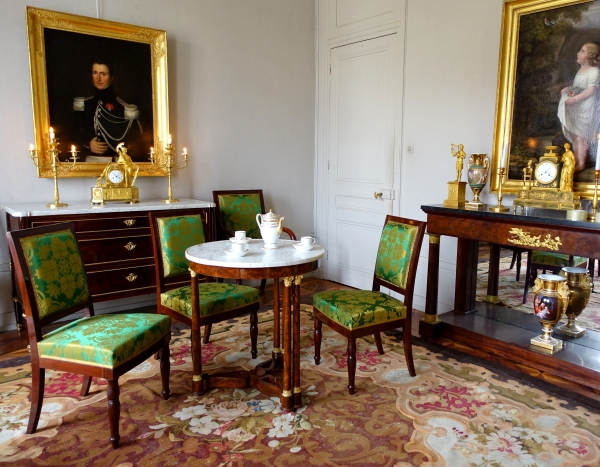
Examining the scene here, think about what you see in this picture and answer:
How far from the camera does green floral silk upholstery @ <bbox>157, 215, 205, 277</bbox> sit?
2871 mm

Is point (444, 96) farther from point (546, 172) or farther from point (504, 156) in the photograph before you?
point (546, 172)

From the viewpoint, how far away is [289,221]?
197 inches

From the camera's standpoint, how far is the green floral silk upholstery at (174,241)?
2.87 m

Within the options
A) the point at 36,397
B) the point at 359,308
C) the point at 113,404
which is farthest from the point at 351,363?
the point at 36,397

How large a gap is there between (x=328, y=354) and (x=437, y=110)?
2.14 meters

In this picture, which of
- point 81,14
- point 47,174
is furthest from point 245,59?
point 47,174

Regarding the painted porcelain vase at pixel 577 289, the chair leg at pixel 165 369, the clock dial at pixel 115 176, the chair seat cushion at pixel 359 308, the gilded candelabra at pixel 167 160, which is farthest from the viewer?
the gilded candelabra at pixel 167 160

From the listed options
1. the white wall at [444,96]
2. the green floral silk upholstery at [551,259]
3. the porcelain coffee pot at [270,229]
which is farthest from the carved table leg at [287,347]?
the white wall at [444,96]

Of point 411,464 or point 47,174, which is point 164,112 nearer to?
point 47,174

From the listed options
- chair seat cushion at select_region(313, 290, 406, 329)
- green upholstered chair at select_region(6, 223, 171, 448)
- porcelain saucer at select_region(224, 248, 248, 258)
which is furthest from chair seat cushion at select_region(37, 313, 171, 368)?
chair seat cushion at select_region(313, 290, 406, 329)

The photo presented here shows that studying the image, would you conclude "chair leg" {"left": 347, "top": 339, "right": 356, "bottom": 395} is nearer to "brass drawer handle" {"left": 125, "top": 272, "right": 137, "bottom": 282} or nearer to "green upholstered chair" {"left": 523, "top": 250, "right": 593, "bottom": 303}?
"green upholstered chair" {"left": 523, "top": 250, "right": 593, "bottom": 303}

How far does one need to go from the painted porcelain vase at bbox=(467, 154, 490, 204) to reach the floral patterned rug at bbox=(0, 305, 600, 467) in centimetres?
117

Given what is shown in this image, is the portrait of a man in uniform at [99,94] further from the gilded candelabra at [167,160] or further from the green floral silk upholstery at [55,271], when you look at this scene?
the green floral silk upholstery at [55,271]

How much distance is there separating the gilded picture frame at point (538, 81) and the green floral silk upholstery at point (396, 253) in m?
1.03
